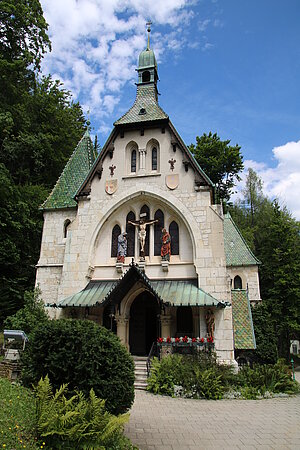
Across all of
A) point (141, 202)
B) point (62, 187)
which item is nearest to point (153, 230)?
point (141, 202)

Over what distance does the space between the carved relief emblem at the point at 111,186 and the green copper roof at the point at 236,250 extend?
1025 cm

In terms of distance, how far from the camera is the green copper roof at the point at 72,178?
18734 millimetres

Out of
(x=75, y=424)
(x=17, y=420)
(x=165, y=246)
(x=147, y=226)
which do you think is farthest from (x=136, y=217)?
(x=75, y=424)

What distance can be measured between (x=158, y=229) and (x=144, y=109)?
7038 millimetres

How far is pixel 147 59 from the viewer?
21.2 meters

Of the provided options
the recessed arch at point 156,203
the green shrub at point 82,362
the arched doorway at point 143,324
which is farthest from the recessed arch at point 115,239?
the green shrub at point 82,362

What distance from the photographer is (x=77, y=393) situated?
19.9 feet

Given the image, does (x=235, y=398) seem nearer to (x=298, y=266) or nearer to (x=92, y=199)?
(x=92, y=199)

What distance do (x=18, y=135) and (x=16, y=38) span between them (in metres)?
7.70

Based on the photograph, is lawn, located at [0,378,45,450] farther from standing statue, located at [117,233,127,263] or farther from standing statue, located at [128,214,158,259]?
standing statue, located at [128,214,158,259]

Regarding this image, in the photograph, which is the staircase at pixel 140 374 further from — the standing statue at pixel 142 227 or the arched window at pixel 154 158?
the arched window at pixel 154 158

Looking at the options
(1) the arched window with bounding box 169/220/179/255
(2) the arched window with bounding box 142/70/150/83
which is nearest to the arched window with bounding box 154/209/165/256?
(1) the arched window with bounding box 169/220/179/255

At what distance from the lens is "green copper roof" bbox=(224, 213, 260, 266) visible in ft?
74.6

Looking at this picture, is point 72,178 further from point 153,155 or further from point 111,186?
point 153,155
